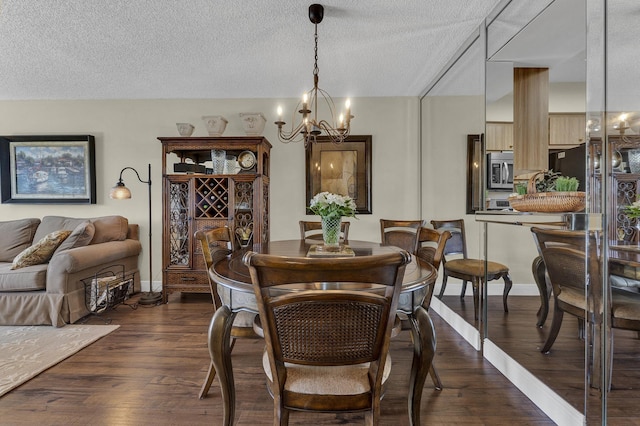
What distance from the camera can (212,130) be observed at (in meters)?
3.20

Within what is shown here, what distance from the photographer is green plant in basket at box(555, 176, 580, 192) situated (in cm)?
136

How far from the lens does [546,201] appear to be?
1.48m

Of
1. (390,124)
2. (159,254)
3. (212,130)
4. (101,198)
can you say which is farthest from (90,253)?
(390,124)

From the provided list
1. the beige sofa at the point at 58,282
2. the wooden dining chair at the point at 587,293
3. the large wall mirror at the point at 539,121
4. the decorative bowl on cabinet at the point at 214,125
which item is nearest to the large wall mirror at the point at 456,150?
the large wall mirror at the point at 539,121

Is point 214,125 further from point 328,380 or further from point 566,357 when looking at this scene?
point 566,357

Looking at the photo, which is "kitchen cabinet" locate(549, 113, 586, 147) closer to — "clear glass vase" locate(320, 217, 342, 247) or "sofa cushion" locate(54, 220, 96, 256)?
"clear glass vase" locate(320, 217, 342, 247)

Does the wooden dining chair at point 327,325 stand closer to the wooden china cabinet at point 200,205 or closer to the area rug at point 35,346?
the area rug at point 35,346

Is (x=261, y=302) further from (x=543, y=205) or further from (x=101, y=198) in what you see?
(x=101, y=198)

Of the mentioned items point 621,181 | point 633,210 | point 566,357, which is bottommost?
point 566,357

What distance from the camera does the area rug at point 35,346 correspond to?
1787 mm

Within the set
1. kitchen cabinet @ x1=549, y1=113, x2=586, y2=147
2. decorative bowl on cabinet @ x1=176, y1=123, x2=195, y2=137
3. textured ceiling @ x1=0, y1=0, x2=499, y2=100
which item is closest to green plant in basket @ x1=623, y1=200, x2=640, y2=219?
kitchen cabinet @ x1=549, y1=113, x2=586, y2=147

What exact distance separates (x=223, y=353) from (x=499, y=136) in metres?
2.11

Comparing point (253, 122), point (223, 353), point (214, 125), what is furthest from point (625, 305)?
point (214, 125)

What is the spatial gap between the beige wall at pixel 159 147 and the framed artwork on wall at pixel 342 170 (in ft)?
0.34
